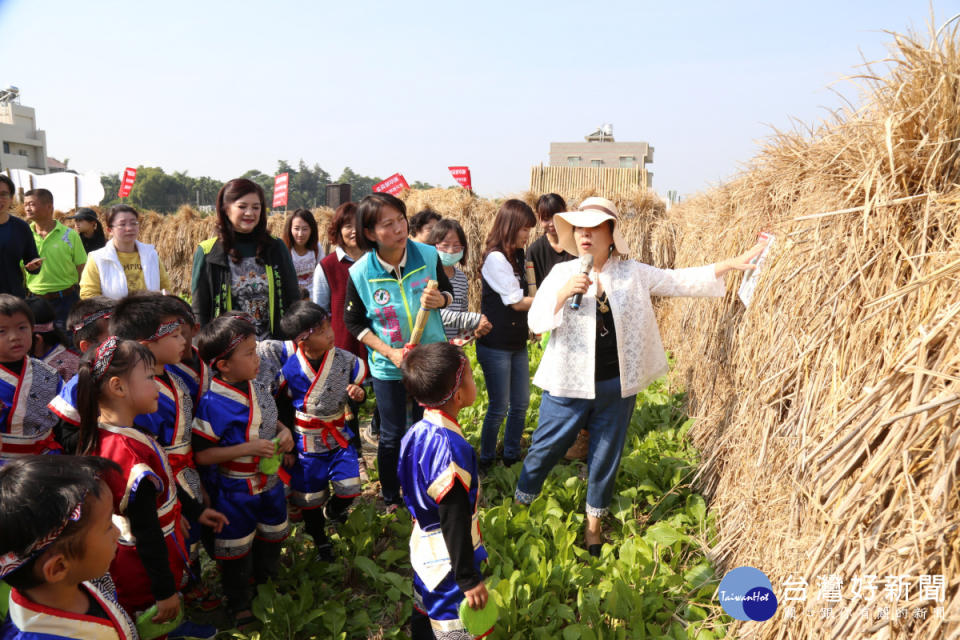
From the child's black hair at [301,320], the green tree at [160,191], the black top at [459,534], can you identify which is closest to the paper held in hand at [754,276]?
the black top at [459,534]

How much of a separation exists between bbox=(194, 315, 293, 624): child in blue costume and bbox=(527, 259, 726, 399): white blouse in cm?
144

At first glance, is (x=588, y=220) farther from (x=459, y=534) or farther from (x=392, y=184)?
(x=392, y=184)

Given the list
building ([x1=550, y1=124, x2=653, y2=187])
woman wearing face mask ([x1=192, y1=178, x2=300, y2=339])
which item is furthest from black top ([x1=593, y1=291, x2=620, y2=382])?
building ([x1=550, y1=124, x2=653, y2=187])

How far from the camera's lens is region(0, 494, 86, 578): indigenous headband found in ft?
4.59

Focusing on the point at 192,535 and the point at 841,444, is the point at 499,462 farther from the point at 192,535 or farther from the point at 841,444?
the point at 841,444

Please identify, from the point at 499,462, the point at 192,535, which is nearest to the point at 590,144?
the point at 499,462

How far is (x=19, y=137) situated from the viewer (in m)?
53.5

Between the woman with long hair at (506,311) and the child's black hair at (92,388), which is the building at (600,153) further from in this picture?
the child's black hair at (92,388)

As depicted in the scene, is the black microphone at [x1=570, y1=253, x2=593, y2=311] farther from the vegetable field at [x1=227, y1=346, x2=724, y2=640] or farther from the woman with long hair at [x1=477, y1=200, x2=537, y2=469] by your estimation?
the vegetable field at [x1=227, y1=346, x2=724, y2=640]

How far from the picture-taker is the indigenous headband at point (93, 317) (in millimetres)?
3012

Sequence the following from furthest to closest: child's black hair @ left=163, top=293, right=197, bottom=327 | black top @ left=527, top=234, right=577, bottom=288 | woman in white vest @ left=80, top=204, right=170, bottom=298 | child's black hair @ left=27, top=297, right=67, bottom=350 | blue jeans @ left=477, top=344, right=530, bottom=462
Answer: woman in white vest @ left=80, top=204, right=170, bottom=298, black top @ left=527, top=234, right=577, bottom=288, blue jeans @ left=477, top=344, right=530, bottom=462, child's black hair @ left=27, top=297, right=67, bottom=350, child's black hair @ left=163, top=293, right=197, bottom=327

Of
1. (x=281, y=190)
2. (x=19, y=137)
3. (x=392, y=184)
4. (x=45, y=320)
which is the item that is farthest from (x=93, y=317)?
(x=19, y=137)

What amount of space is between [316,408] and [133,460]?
110 centimetres

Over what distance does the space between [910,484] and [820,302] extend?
82 centimetres
